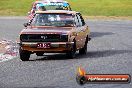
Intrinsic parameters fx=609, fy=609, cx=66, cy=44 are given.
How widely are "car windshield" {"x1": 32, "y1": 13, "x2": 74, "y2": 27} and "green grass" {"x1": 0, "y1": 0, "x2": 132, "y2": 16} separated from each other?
45.9 meters

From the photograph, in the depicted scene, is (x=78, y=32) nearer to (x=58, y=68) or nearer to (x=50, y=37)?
(x=50, y=37)

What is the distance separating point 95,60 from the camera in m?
17.7

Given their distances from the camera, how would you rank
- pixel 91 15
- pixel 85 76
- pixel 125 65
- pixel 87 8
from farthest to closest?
pixel 87 8, pixel 91 15, pixel 125 65, pixel 85 76

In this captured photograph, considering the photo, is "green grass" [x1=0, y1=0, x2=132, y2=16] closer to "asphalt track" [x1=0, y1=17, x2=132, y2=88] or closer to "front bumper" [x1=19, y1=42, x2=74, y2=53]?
"asphalt track" [x1=0, y1=17, x2=132, y2=88]

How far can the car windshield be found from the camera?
757 inches

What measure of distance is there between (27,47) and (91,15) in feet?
159

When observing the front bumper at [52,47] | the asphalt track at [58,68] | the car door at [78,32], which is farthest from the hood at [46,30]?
the asphalt track at [58,68]

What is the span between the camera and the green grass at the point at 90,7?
68438 mm

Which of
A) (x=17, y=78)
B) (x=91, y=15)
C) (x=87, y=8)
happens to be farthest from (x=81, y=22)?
(x=87, y=8)

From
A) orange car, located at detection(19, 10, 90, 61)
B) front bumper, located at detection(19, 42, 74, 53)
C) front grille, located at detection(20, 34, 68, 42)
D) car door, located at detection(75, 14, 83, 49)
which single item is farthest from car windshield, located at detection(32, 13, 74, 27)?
front bumper, located at detection(19, 42, 74, 53)

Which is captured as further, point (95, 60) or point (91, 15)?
point (91, 15)

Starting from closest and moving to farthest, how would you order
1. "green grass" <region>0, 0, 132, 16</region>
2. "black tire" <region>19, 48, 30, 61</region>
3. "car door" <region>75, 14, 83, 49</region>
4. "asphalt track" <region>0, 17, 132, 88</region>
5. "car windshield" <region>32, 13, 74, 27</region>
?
"asphalt track" <region>0, 17, 132, 88</region>, "black tire" <region>19, 48, 30, 61</region>, "car door" <region>75, 14, 83, 49</region>, "car windshield" <region>32, 13, 74, 27</region>, "green grass" <region>0, 0, 132, 16</region>

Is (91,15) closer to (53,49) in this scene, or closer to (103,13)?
(103,13)

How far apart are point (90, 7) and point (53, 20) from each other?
55621 millimetres
